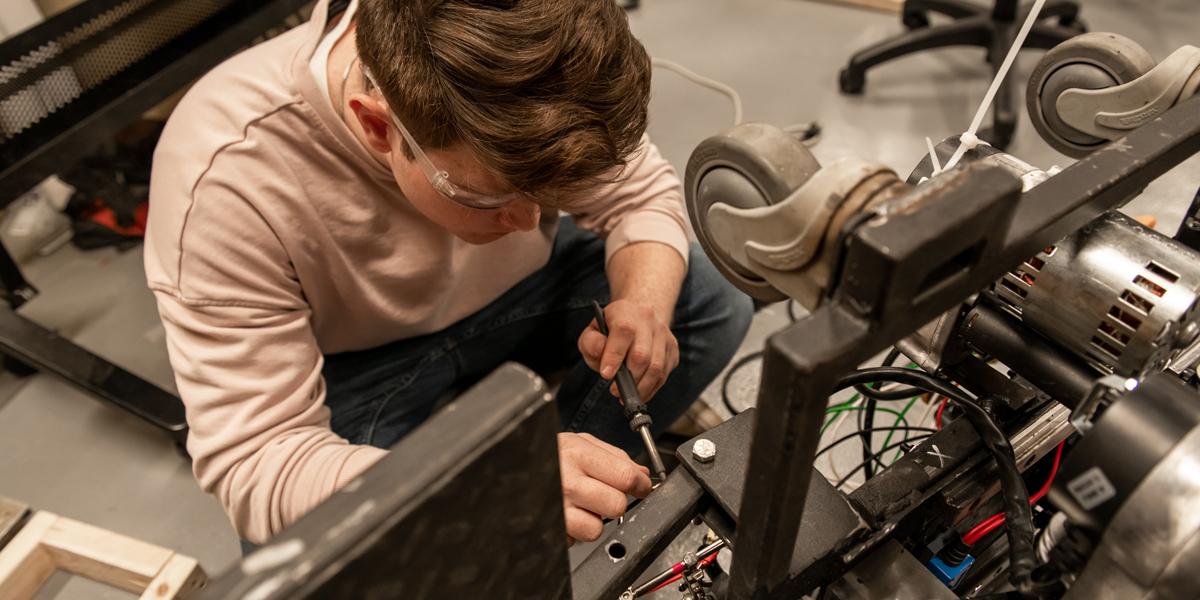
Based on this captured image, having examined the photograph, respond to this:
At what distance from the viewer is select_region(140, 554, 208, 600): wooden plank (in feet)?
4.12

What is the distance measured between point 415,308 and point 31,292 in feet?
3.93

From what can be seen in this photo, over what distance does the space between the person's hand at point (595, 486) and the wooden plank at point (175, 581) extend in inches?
31.3

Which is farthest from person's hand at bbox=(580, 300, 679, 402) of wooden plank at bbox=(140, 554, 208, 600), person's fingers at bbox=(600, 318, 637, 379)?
wooden plank at bbox=(140, 554, 208, 600)

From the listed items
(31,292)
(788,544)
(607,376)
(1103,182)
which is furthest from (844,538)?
(31,292)

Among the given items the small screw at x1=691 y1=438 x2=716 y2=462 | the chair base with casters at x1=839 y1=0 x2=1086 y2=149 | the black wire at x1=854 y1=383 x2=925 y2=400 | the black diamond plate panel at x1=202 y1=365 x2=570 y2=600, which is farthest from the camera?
the chair base with casters at x1=839 y1=0 x2=1086 y2=149

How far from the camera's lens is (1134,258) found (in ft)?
1.93

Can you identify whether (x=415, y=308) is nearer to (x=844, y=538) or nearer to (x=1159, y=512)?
(x=844, y=538)

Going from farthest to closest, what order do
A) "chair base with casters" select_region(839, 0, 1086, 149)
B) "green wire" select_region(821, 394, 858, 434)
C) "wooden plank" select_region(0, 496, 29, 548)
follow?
"chair base with casters" select_region(839, 0, 1086, 149), "wooden plank" select_region(0, 496, 29, 548), "green wire" select_region(821, 394, 858, 434)

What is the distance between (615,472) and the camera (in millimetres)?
825

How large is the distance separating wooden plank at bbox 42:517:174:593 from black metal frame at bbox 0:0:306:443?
269mm

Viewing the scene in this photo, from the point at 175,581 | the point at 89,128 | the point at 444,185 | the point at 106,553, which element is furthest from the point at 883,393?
the point at 89,128

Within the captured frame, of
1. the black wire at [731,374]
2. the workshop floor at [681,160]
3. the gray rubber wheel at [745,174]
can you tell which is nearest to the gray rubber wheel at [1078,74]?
the gray rubber wheel at [745,174]

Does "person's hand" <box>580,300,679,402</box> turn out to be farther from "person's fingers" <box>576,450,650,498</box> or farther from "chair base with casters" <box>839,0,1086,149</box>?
"chair base with casters" <box>839,0,1086,149</box>

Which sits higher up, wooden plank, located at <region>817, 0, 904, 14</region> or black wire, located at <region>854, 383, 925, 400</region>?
black wire, located at <region>854, 383, 925, 400</region>
